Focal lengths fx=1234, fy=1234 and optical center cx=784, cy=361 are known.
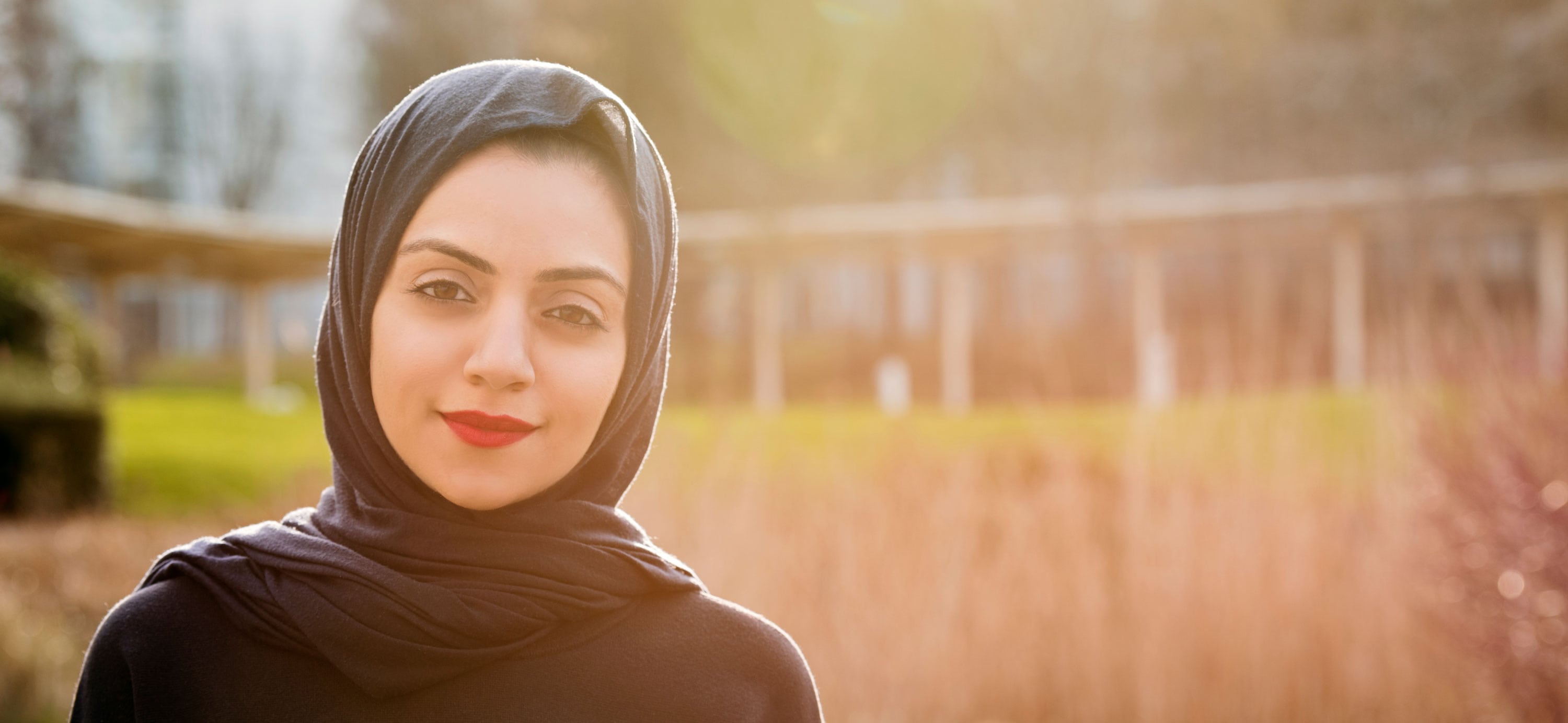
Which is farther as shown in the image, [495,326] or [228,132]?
[228,132]

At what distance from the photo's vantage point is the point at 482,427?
1551mm

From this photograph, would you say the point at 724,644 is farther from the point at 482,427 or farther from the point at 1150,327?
the point at 1150,327

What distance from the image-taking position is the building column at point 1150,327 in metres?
13.0

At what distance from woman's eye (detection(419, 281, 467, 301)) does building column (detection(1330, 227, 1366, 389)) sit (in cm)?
1743

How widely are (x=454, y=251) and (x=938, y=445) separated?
6969 mm

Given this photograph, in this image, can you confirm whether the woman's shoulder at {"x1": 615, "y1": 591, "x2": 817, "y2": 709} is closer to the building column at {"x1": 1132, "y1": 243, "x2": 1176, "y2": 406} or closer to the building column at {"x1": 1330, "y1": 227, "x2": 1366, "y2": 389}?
the building column at {"x1": 1132, "y1": 243, "x2": 1176, "y2": 406}

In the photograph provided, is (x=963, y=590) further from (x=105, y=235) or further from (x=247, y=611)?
(x=105, y=235)

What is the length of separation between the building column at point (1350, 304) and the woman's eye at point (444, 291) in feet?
57.2

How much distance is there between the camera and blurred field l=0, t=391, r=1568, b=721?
18.9 feet

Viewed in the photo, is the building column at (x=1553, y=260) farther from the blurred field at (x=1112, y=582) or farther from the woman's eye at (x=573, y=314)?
the woman's eye at (x=573, y=314)

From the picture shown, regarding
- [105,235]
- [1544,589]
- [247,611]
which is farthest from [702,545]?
[105,235]

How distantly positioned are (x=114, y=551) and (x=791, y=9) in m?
14.3

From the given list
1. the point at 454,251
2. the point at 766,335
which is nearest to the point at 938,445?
the point at 454,251

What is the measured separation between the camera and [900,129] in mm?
24281
